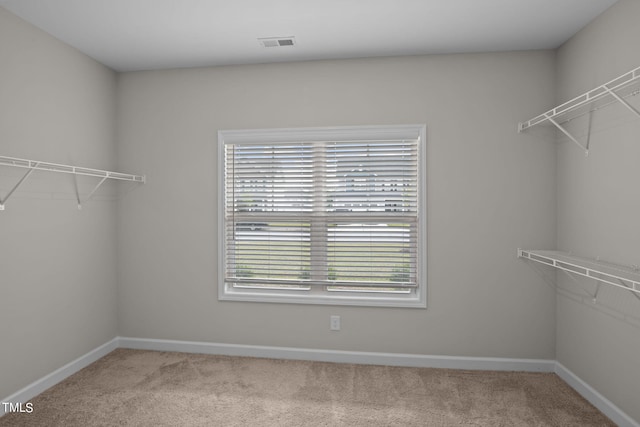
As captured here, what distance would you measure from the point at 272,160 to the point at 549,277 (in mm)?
2311

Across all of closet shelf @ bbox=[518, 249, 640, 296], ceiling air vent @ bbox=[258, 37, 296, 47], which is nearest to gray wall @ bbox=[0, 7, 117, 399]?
ceiling air vent @ bbox=[258, 37, 296, 47]

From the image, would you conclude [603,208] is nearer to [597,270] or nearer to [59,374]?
[597,270]

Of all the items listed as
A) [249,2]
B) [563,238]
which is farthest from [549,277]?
[249,2]

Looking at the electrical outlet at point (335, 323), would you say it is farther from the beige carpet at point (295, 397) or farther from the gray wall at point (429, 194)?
the beige carpet at point (295, 397)

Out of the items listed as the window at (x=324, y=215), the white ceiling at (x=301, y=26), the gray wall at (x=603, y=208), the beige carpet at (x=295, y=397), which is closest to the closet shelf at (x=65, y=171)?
the window at (x=324, y=215)

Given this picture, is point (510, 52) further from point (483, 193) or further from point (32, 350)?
point (32, 350)

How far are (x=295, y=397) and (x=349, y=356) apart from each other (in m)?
0.65

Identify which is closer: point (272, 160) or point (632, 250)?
point (632, 250)

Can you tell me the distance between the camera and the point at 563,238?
8.68ft

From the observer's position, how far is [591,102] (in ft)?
7.47

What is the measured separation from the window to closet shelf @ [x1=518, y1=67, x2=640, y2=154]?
2.72ft

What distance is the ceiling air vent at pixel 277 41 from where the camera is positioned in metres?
2.58

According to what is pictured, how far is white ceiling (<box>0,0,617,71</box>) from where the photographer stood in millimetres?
2168

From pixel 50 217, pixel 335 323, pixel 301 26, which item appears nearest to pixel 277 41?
pixel 301 26
